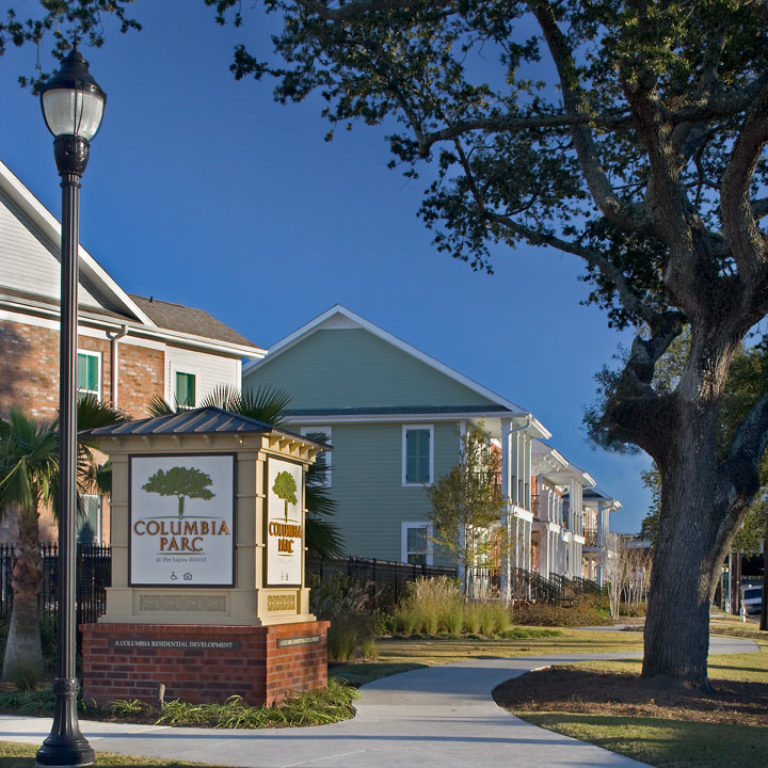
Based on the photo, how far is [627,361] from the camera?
51.4ft

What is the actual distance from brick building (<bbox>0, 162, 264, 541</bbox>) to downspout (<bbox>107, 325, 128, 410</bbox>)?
0.08ft

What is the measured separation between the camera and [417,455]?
34.8m

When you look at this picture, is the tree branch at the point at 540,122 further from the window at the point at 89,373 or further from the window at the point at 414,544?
the window at the point at 414,544

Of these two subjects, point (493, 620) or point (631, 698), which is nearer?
point (631, 698)

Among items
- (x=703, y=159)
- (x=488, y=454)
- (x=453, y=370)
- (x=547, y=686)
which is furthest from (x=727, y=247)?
(x=453, y=370)

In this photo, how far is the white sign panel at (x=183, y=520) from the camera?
11984 mm

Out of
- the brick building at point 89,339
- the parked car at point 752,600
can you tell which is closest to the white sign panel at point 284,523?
the brick building at point 89,339

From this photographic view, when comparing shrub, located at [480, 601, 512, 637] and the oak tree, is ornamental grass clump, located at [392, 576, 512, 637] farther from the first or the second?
the oak tree

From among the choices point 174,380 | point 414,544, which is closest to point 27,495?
point 174,380

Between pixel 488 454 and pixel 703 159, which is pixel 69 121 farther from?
pixel 488 454

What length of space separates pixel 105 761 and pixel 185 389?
19640 mm

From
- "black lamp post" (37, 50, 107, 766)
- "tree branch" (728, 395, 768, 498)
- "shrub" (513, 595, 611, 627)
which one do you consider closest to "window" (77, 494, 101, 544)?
"shrub" (513, 595, 611, 627)

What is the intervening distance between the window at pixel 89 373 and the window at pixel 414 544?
12.6 metres

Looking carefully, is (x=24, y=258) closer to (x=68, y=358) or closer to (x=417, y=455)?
(x=417, y=455)
